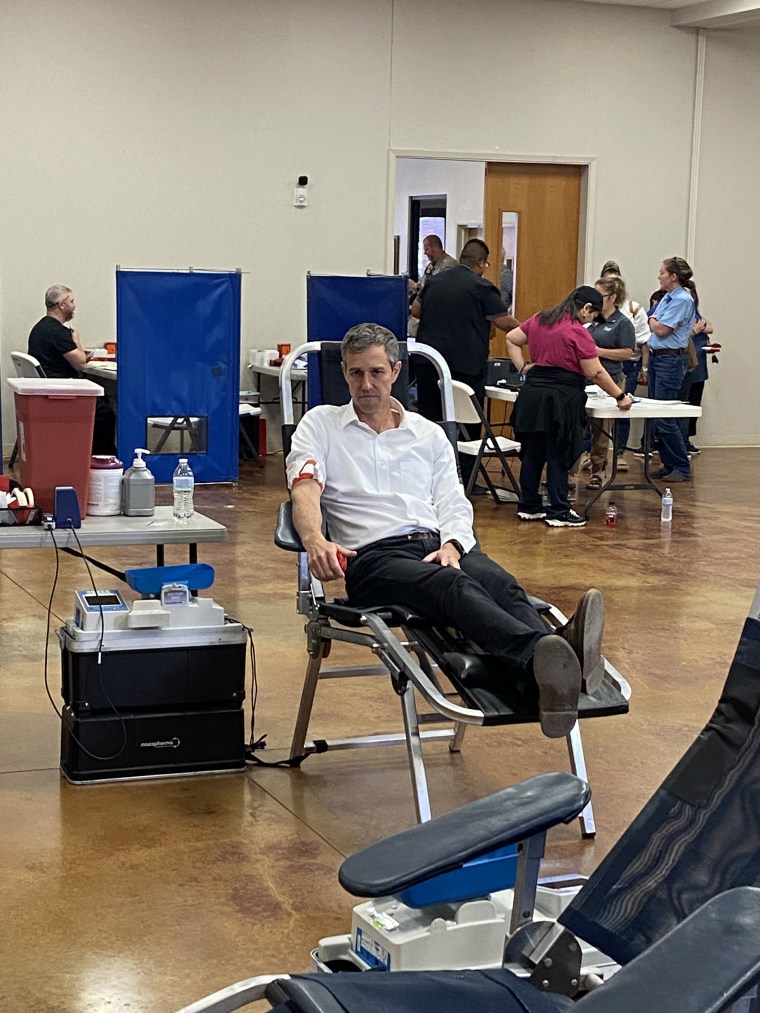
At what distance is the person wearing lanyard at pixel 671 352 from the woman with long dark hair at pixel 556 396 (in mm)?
1835

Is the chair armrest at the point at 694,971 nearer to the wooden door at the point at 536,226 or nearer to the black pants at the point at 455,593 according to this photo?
the black pants at the point at 455,593

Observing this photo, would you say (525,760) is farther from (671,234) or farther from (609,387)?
(671,234)

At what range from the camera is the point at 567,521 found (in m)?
8.04

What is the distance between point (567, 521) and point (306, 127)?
13.8 ft

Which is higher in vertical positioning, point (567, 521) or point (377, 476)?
point (377, 476)

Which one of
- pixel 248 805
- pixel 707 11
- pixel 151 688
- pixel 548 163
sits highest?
pixel 707 11

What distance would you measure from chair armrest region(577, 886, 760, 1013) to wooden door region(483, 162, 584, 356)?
10.4 meters

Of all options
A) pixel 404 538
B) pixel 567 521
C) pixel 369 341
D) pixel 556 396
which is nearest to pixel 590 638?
pixel 404 538

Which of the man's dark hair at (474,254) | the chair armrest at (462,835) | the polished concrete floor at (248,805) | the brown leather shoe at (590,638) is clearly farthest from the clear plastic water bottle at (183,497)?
the man's dark hair at (474,254)

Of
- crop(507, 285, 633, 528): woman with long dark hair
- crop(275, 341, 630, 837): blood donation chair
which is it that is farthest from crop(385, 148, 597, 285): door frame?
crop(275, 341, 630, 837): blood donation chair

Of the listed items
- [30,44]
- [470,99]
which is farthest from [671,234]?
[30,44]

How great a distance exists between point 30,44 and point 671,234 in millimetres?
5458

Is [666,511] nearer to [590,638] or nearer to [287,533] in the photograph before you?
[287,533]

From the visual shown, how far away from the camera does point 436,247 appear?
376 inches
